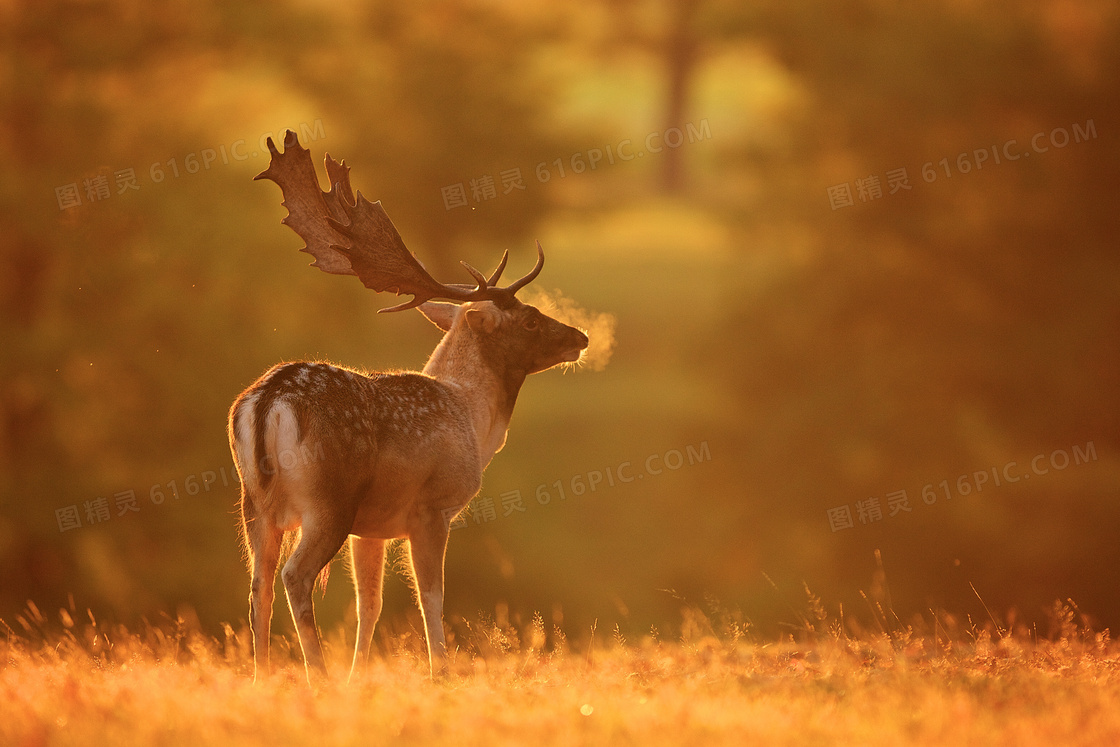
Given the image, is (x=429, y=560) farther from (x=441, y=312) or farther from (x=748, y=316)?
(x=748, y=316)

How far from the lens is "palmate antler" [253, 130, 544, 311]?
8.91m

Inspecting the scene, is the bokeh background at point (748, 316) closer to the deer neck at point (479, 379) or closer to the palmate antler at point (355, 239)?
the deer neck at point (479, 379)

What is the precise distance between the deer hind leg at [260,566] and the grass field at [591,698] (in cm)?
21

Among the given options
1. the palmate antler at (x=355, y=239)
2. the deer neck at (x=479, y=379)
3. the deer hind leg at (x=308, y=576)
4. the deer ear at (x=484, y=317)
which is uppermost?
the palmate antler at (x=355, y=239)

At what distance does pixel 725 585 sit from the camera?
31594 millimetres

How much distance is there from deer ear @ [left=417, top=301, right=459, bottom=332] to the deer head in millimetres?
46

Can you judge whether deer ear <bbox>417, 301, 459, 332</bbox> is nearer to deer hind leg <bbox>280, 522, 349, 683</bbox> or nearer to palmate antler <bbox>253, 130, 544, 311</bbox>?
palmate antler <bbox>253, 130, 544, 311</bbox>

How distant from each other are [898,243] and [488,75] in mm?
16411

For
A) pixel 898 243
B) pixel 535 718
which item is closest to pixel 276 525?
pixel 535 718

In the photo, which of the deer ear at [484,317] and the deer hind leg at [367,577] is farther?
the deer ear at [484,317]

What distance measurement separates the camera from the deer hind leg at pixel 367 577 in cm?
823

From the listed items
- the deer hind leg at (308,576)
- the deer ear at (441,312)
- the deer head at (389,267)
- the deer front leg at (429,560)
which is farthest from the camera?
the deer ear at (441,312)

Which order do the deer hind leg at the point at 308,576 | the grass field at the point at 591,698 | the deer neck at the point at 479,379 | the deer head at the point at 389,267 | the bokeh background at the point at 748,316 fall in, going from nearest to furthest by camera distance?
the grass field at the point at 591,698, the deer hind leg at the point at 308,576, the deer neck at the point at 479,379, the deer head at the point at 389,267, the bokeh background at the point at 748,316

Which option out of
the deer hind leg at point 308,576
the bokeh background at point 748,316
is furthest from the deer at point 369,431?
the bokeh background at point 748,316
